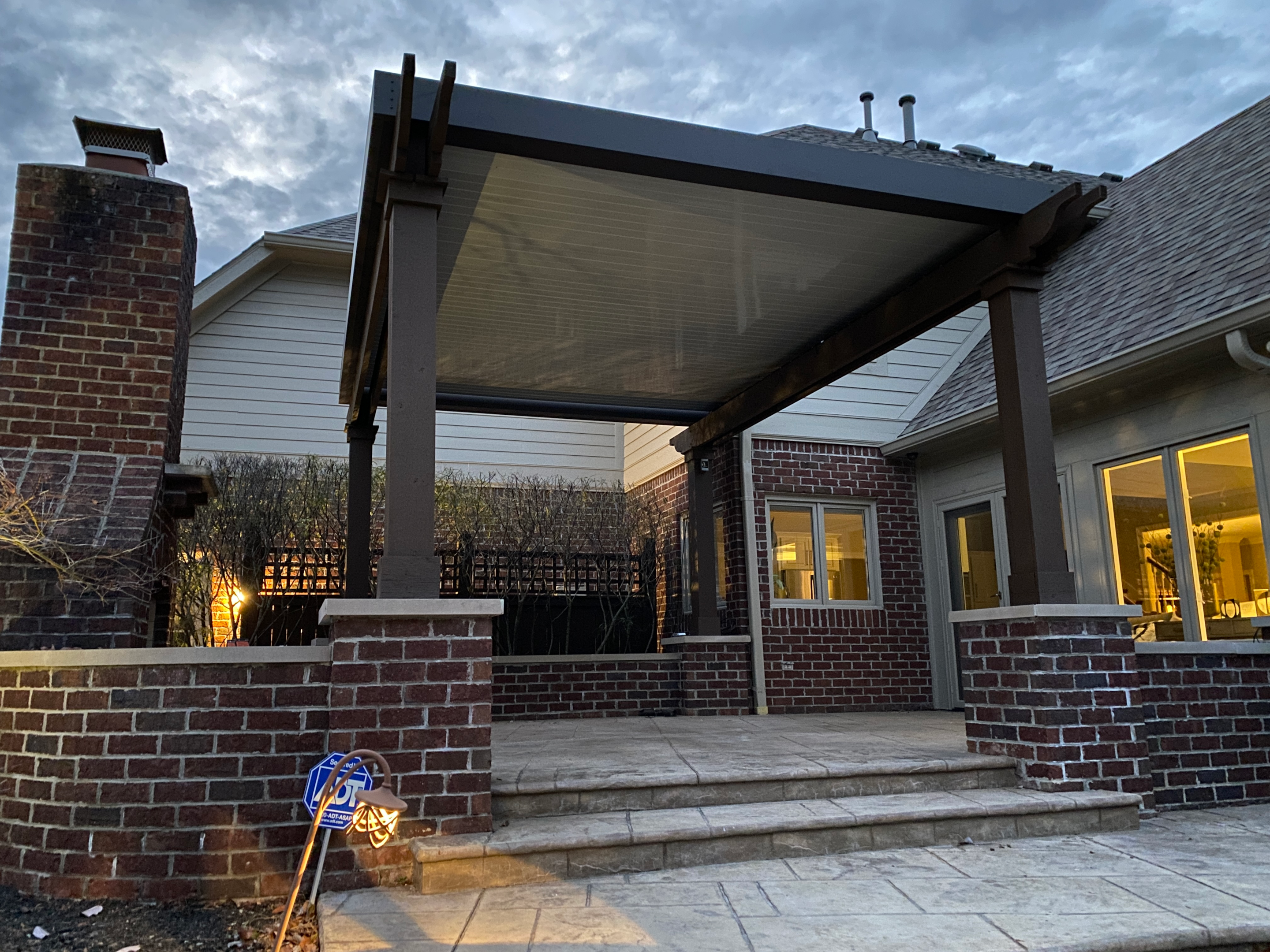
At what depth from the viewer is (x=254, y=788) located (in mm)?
3324

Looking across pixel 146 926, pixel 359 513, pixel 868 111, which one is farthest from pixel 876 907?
pixel 868 111

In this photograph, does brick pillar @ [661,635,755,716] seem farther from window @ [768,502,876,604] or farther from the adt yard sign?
the adt yard sign

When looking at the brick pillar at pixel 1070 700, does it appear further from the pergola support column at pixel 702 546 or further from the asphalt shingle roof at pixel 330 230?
the asphalt shingle roof at pixel 330 230

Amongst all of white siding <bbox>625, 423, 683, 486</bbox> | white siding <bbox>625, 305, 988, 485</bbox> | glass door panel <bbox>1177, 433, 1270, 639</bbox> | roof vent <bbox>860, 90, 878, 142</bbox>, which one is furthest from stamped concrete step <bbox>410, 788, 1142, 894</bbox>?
roof vent <bbox>860, 90, 878, 142</bbox>

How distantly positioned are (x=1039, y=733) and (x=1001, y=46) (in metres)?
23.8

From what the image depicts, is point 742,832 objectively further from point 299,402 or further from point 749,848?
point 299,402

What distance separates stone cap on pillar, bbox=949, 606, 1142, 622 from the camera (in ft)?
13.8

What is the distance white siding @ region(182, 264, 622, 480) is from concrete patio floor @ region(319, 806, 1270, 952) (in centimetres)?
726

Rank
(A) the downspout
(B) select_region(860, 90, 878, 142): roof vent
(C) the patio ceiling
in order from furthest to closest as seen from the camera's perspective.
Answer: (B) select_region(860, 90, 878, 142): roof vent < (A) the downspout < (C) the patio ceiling

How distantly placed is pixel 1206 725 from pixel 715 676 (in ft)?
13.3

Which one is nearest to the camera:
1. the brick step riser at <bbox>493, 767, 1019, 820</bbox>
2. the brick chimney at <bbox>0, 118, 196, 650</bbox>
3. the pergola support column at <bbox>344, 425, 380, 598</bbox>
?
the brick step riser at <bbox>493, 767, 1019, 820</bbox>

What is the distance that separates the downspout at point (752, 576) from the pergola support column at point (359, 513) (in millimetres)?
3381

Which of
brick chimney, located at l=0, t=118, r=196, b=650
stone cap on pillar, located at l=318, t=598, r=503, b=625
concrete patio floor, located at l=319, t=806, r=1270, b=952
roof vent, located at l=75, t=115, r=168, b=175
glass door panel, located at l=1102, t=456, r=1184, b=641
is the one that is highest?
roof vent, located at l=75, t=115, r=168, b=175

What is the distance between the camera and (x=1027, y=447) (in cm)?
450
